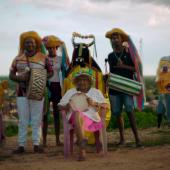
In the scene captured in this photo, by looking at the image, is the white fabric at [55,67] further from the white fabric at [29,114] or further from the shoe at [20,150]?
the shoe at [20,150]

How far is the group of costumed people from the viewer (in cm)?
809

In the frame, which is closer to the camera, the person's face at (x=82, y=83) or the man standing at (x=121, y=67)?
the person's face at (x=82, y=83)

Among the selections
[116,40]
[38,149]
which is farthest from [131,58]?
[38,149]

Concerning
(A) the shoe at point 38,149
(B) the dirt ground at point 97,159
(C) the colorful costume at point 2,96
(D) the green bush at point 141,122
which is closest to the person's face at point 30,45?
(C) the colorful costume at point 2,96

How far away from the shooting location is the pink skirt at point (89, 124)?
797 cm

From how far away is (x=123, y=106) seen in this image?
30.9 ft

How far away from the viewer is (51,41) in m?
9.12

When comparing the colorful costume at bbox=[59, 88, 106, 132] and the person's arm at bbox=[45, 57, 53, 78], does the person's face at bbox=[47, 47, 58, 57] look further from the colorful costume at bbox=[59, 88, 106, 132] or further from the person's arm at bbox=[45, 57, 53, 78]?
the colorful costume at bbox=[59, 88, 106, 132]

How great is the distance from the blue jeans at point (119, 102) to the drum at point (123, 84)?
129 mm

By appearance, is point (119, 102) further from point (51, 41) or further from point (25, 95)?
point (25, 95)

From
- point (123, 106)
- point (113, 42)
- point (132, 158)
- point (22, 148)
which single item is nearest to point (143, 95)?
point (123, 106)

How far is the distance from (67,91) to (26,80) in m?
0.69

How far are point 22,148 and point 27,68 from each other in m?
1.33

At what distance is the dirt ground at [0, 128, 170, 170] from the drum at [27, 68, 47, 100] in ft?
3.15
